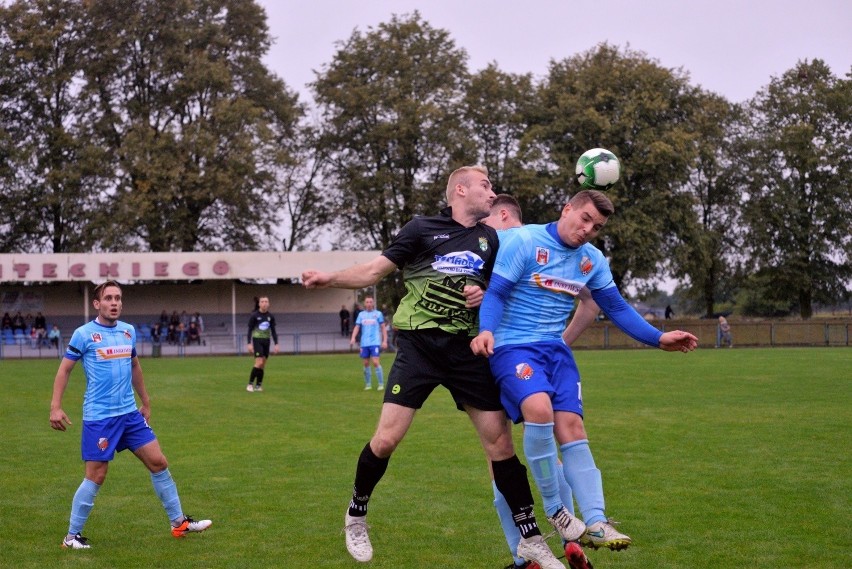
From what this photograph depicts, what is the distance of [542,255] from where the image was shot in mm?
6516

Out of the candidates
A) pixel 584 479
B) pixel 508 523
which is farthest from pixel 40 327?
pixel 584 479

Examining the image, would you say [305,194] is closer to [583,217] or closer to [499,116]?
[499,116]

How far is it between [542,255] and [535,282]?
0.18 m

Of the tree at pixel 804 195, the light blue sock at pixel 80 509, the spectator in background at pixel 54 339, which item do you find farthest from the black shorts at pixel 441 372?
the tree at pixel 804 195

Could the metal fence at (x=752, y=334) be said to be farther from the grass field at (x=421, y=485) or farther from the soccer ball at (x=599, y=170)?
the soccer ball at (x=599, y=170)

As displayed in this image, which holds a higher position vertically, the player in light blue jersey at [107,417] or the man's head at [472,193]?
the man's head at [472,193]

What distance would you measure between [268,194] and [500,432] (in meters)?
51.1

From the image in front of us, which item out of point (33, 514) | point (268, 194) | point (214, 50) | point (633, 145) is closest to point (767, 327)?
point (633, 145)

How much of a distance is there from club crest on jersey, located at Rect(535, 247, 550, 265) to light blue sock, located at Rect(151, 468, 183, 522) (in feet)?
12.0

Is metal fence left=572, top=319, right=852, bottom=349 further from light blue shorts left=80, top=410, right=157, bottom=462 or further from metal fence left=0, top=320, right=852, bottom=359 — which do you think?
light blue shorts left=80, top=410, right=157, bottom=462

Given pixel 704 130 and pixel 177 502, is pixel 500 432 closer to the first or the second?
pixel 177 502

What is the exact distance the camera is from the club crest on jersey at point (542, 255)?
6.50 m

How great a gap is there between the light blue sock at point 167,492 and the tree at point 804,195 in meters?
58.3

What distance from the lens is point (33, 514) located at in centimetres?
916
